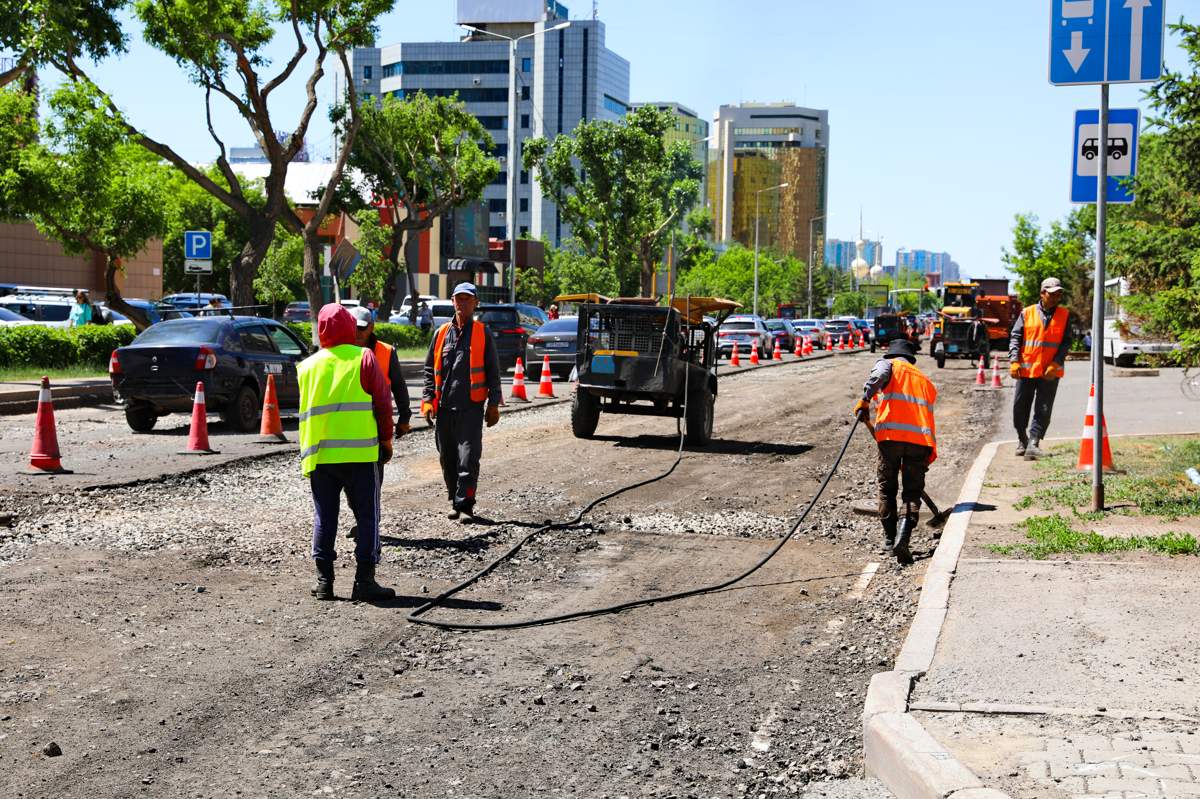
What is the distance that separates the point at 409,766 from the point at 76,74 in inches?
1162

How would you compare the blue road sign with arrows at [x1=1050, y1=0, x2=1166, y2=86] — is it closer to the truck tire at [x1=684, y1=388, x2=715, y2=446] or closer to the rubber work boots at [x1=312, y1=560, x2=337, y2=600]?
the rubber work boots at [x1=312, y1=560, x2=337, y2=600]

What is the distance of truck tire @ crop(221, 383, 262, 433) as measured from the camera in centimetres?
1762

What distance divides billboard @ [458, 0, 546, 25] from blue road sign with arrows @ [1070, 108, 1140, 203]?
142m

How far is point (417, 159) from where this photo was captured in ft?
156

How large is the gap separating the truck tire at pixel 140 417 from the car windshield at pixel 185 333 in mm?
803

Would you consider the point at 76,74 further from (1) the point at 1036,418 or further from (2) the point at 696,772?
(2) the point at 696,772

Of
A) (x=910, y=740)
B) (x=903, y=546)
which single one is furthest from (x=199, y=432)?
(x=910, y=740)

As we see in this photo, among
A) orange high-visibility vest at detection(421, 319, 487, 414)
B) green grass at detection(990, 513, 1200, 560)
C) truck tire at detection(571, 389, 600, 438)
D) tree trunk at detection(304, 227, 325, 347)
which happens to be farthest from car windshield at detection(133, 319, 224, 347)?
tree trunk at detection(304, 227, 325, 347)

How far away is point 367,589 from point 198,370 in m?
10.3

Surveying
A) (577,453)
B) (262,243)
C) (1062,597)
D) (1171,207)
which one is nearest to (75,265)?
(262,243)

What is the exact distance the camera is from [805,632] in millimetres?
7297

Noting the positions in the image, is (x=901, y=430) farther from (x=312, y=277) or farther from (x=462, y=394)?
(x=312, y=277)

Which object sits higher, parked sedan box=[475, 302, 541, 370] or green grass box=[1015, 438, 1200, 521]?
parked sedan box=[475, 302, 541, 370]

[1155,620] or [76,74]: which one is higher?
[76,74]
